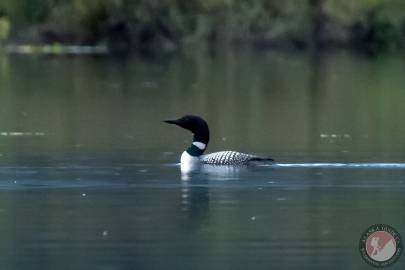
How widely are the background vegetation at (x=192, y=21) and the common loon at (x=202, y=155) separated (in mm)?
38765

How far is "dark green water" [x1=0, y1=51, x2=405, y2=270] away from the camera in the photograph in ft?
40.0

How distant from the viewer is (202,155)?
17.9m

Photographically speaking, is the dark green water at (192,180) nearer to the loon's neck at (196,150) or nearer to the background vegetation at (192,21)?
the loon's neck at (196,150)

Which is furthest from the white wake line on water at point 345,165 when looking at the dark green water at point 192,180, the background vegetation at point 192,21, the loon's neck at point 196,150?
the background vegetation at point 192,21

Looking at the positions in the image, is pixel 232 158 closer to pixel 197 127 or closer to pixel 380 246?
pixel 197 127

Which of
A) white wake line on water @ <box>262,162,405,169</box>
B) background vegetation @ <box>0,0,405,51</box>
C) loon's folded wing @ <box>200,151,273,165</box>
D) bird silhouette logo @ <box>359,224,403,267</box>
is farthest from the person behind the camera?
background vegetation @ <box>0,0,405,51</box>

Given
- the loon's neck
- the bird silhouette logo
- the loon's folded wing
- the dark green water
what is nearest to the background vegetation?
the dark green water

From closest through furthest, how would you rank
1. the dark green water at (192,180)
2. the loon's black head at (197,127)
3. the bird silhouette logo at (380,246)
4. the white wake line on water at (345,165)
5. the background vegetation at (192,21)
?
the bird silhouette logo at (380,246), the dark green water at (192,180), the white wake line on water at (345,165), the loon's black head at (197,127), the background vegetation at (192,21)

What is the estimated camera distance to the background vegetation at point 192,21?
5838cm

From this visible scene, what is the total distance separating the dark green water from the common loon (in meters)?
0.17

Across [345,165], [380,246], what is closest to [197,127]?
[345,165]

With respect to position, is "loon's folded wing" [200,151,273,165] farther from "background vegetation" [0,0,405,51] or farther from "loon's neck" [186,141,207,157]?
"background vegetation" [0,0,405,51]

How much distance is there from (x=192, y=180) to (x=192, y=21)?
45.0 metres

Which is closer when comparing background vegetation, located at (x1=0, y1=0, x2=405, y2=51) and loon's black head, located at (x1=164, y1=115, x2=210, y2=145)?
loon's black head, located at (x1=164, y1=115, x2=210, y2=145)
